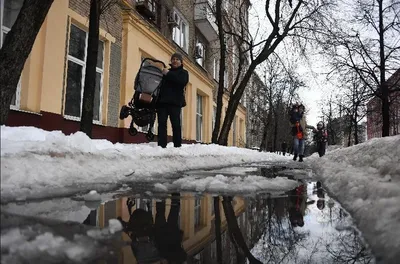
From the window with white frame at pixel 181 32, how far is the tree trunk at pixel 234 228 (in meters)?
14.9

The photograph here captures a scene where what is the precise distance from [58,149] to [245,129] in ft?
115

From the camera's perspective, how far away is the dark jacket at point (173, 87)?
7.31 metres

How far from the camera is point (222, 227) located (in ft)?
8.22

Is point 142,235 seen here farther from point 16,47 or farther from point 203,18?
point 203,18

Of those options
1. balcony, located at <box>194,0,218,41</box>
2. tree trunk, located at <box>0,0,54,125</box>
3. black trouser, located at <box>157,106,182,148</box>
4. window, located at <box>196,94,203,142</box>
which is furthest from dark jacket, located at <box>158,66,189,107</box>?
window, located at <box>196,94,203,142</box>

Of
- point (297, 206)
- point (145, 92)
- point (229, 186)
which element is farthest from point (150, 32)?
point (297, 206)

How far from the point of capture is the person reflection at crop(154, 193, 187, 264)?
72.3 inches

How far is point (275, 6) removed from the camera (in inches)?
609

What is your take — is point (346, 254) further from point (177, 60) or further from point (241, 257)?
point (177, 60)

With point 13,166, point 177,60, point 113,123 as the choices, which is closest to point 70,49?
point 113,123

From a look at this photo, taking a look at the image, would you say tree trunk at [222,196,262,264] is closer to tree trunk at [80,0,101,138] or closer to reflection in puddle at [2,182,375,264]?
reflection in puddle at [2,182,375,264]

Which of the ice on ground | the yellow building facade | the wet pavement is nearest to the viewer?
the wet pavement

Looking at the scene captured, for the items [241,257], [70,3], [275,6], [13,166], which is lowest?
[241,257]

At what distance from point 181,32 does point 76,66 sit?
972cm
